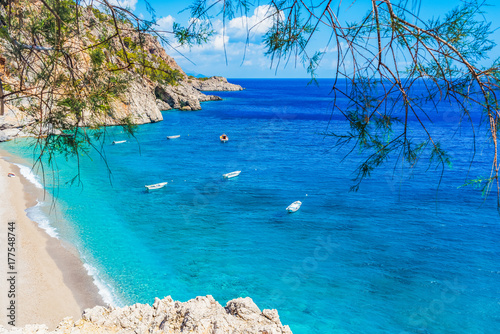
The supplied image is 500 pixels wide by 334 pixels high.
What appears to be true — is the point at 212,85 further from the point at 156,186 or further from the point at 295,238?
the point at 295,238

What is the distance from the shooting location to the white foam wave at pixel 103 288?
508 inches

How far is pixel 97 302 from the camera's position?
12836mm

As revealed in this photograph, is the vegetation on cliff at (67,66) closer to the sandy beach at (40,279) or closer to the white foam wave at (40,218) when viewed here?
the sandy beach at (40,279)

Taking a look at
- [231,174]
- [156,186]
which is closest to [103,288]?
[156,186]

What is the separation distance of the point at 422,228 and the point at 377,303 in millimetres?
8279

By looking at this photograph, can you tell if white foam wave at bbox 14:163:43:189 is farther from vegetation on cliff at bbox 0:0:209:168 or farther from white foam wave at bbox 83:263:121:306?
vegetation on cliff at bbox 0:0:209:168

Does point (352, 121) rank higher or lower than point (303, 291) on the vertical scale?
higher

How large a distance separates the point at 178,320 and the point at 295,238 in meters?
12.7

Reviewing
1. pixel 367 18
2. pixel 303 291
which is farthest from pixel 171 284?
pixel 367 18

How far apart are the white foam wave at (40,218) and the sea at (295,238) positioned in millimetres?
98

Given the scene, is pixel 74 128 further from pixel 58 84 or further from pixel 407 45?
pixel 407 45

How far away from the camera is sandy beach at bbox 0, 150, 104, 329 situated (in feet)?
39.3

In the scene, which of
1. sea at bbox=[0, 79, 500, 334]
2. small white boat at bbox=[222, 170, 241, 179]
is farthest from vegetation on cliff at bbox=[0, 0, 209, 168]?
small white boat at bbox=[222, 170, 241, 179]

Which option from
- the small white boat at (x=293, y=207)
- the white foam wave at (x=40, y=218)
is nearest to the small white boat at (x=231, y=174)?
the small white boat at (x=293, y=207)
